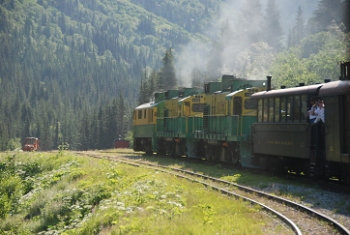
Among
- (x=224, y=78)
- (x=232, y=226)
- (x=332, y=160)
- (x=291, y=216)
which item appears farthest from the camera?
(x=224, y=78)

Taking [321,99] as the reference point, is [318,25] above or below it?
above

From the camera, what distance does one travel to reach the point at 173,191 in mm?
18812

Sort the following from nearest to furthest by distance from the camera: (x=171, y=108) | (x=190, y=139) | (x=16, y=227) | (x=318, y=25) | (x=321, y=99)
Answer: (x=321, y=99)
(x=16, y=227)
(x=190, y=139)
(x=171, y=108)
(x=318, y=25)

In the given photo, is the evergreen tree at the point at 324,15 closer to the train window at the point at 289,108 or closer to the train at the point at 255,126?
the train at the point at 255,126

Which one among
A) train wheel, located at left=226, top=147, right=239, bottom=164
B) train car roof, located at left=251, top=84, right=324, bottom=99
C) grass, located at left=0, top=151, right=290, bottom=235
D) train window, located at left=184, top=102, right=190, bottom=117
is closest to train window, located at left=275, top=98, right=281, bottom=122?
train car roof, located at left=251, top=84, right=324, bottom=99

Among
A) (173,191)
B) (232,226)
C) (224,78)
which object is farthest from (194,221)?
(224,78)

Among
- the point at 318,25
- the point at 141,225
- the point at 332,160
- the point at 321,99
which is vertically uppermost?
the point at 318,25

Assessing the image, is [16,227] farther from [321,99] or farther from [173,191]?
[321,99]

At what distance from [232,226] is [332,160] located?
18.1 ft

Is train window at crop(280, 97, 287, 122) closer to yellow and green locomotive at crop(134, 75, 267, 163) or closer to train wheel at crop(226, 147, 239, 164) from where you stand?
yellow and green locomotive at crop(134, 75, 267, 163)

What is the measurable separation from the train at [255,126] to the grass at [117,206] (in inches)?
85.2

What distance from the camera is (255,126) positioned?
974 inches

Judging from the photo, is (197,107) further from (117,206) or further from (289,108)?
(117,206)

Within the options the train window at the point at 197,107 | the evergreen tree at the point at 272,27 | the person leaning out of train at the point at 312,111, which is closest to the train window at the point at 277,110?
the person leaning out of train at the point at 312,111
